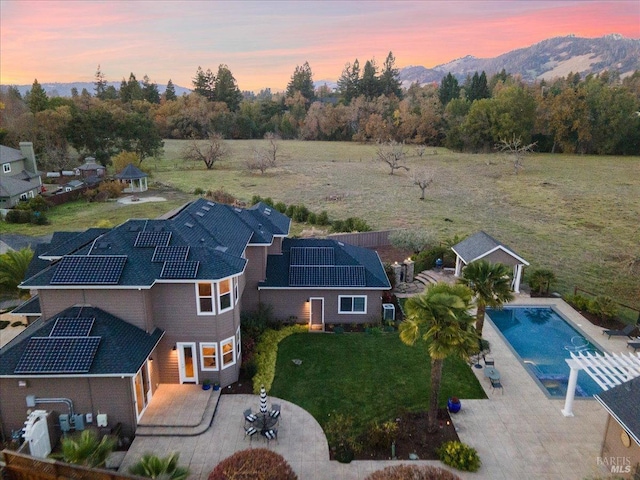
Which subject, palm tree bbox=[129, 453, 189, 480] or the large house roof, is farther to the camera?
the large house roof

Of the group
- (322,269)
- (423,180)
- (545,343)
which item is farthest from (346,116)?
(545,343)

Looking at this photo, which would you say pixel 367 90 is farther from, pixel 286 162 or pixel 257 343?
pixel 257 343

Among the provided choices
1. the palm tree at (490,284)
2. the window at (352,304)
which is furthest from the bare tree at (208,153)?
the palm tree at (490,284)

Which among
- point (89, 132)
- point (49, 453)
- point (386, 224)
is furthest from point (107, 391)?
point (89, 132)

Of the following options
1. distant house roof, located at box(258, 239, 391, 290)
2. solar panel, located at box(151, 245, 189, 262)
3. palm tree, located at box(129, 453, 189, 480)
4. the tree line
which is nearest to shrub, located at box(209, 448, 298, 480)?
palm tree, located at box(129, 453, 189, 480)

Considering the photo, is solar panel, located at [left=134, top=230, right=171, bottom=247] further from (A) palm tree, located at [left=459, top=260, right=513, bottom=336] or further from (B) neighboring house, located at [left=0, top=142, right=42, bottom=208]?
(B) neighboring house, located at [left=0, top=142, right=42, bottom=208]

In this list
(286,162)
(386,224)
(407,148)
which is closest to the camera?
(386,224)
